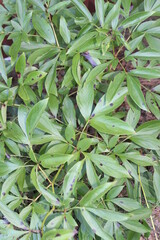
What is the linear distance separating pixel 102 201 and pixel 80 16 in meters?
0.58

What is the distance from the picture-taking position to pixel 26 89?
91cm

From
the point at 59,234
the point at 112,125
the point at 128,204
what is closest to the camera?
the point at 59,234

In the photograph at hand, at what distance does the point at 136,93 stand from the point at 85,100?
0.14 meters

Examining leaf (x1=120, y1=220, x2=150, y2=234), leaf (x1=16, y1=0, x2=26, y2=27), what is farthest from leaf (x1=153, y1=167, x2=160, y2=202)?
leaf (x1=16, y1=0, x2=26, y2=27)

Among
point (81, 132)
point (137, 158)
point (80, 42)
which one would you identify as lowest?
point (137, 158)

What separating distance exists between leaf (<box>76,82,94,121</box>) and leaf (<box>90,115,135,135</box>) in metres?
0.03

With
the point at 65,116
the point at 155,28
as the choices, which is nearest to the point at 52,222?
the point at 65,116

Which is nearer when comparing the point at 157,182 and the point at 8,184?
the point at 8,184

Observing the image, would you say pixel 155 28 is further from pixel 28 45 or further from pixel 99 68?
pixel 28 45

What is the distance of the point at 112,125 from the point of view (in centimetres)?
78

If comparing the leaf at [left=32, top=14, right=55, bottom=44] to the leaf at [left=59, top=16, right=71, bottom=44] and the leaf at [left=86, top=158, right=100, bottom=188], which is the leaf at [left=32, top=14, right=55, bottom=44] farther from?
the leaf at [left=86, top=158, right=100, bottom=188]

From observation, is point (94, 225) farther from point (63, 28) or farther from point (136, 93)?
point (63, 28)

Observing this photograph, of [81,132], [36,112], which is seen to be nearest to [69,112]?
[81,132]

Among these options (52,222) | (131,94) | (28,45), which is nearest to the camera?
(52,222)
